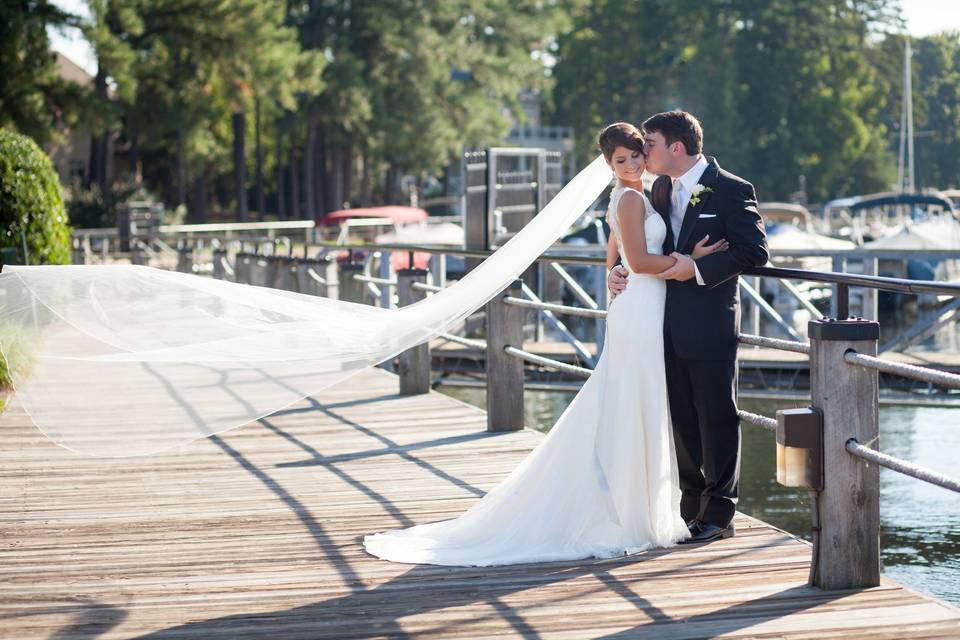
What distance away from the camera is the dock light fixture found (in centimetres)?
441

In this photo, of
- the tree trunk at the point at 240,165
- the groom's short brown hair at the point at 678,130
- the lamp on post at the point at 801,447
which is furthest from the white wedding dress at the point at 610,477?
the tree trunk at the point at 240,165

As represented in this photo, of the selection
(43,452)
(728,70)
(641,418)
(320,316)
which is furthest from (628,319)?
(728,70)

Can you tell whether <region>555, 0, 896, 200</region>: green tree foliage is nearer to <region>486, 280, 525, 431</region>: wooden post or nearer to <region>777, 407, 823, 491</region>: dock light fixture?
<region>486, 280, 525, 431</region>: wooden post

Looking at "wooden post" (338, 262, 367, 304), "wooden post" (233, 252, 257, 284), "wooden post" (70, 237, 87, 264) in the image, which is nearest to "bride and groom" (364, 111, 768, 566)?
"wooden post" (338, 262, 367, 304)

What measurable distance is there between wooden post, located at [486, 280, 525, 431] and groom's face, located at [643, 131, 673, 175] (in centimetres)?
285

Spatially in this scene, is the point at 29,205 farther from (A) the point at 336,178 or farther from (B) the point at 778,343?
(A) the point at 336,178

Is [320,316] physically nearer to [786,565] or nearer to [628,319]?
[628,319]

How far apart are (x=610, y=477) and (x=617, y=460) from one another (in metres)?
0.07

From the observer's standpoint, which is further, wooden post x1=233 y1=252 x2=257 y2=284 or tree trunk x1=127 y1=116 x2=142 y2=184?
tree trunk x1=127 y1=116 x2=142 y2=184

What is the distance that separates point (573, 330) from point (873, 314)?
1074 centimetres

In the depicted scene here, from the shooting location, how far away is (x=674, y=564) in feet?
15.9

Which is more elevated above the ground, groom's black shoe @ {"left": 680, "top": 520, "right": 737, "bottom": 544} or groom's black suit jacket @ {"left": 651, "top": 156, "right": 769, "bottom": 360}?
groom's black suit jacket @ {"left": 651, "top": 156, "right": 769, "bottom": 360}

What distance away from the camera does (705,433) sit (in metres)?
5.06

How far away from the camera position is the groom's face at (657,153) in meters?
5.05
